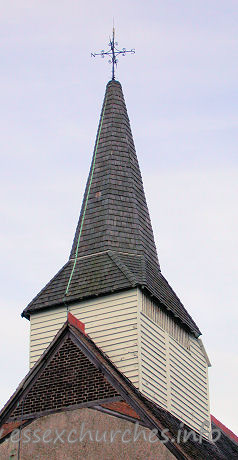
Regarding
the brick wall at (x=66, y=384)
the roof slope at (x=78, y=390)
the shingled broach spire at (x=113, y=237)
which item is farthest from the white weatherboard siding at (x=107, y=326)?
the brick wall at (x=66, y=384)

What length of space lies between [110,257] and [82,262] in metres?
1.02

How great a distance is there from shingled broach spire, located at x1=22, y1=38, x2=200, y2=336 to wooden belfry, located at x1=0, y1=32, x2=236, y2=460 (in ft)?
0.12

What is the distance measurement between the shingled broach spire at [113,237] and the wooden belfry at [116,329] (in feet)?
0.12

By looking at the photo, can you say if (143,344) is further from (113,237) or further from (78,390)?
(113,237)

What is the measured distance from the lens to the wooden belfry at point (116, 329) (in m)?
24.0

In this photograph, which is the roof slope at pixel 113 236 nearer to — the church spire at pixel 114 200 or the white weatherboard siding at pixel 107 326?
the church spire at pixel 114 200

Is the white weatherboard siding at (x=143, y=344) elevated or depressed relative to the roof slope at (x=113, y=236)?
depressed

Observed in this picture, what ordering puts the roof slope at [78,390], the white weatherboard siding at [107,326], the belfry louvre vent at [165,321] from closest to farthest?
the roof slope at [78,390] < the white weatherboard siding at [107,326] < the belfry louvre vent at [165,321]

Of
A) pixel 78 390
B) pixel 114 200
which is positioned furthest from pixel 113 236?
pixel 78 390

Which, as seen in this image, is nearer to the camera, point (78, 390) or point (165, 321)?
point (78, 390)

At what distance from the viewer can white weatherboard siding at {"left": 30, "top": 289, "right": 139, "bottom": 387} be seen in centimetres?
2583

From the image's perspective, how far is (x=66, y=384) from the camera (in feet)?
79.9

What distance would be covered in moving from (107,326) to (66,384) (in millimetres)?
2769

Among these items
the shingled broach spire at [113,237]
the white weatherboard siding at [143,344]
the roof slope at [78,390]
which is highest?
the shingled broach spire at [113,237]
